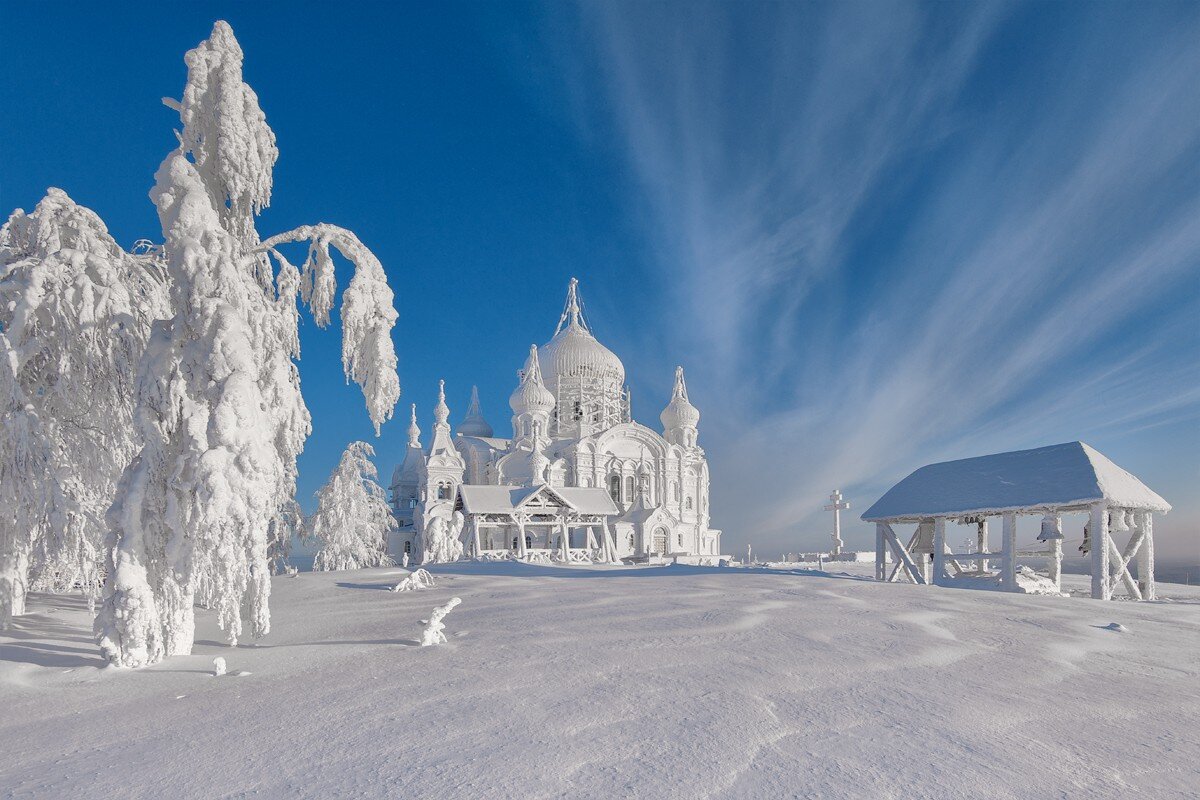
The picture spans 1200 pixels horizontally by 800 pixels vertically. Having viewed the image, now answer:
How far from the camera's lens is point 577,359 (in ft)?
200

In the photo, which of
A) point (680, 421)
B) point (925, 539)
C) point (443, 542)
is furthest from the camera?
point (680, 421)

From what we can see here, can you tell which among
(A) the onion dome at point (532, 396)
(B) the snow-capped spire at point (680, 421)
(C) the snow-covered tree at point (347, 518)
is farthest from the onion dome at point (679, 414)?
(C) the snow-covered tree at point (347, 518)

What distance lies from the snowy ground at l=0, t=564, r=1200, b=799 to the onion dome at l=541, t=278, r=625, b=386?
51.2m

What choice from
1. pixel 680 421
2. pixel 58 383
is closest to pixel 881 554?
pixel 58 383

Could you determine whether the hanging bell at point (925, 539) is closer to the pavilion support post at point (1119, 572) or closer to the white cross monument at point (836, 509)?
the pavilion support post at point (1119, 572)

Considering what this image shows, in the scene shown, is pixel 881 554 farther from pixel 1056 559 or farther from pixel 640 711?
pixel 640 711

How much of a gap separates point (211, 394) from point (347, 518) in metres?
28.9

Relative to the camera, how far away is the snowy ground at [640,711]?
4.06m

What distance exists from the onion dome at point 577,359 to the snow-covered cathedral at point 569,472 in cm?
9

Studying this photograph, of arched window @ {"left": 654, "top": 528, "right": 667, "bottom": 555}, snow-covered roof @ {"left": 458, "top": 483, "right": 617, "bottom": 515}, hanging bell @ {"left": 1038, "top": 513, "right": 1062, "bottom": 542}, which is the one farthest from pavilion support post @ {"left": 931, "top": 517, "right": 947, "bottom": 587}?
arched window @ {"left": 654, "top": 528, "right": 667, "bottom": 555}

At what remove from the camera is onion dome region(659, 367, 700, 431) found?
60781mm

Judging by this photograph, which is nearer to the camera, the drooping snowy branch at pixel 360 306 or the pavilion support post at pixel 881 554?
the drooping snowy branch at pixel 360 306

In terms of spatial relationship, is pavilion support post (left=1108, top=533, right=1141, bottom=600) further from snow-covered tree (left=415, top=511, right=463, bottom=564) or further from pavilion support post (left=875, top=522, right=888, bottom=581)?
snow-covered tree (left=415, top=511, right=463, bottom=564)

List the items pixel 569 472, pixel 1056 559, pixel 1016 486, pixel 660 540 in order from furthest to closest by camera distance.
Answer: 1. pixel 569 472
2. pixel 660 540
3. pixel 1056 559
4. pixel 1016 486
